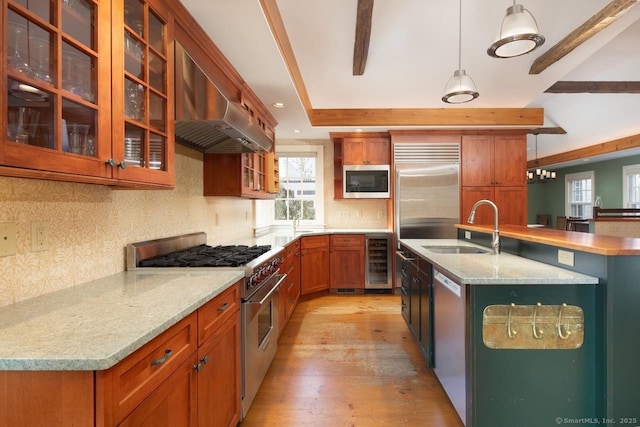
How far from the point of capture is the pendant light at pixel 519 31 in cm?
176

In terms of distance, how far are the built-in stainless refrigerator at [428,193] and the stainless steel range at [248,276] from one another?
2543 mm

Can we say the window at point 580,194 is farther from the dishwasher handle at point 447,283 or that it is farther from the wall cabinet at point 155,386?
the wall cabinet at point 155,386

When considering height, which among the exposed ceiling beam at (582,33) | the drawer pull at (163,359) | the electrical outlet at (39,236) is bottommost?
the drawer pull at (163,359)

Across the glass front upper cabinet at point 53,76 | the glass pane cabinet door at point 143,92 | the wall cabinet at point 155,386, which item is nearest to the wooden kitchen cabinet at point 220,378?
the wall cabinet at point 155,386

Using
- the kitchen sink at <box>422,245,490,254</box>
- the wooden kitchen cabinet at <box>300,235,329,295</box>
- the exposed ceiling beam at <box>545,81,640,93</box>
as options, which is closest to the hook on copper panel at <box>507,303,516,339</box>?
the kitchen sink at <box>422,245,490,254</box>

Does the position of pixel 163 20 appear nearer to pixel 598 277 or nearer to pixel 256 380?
pixel 256 380

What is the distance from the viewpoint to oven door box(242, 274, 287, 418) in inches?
71.4

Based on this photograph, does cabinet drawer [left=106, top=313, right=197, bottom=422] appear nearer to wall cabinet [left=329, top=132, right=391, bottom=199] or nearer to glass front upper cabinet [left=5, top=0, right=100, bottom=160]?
glass front upper cabinet [left=5, top=0, right=100, bottom=160]

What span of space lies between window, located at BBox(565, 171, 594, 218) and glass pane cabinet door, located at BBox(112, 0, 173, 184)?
10.5 m

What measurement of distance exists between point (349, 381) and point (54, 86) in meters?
2.33

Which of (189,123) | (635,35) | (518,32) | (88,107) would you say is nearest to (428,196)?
(635,35)

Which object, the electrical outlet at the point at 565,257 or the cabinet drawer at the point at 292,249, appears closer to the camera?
the electrical outlet at the point at 565,257

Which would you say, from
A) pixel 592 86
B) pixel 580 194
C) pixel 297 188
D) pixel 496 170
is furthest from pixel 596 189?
pixel 297 188

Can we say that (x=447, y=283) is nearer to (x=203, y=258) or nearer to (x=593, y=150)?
(x=203, y=258)
